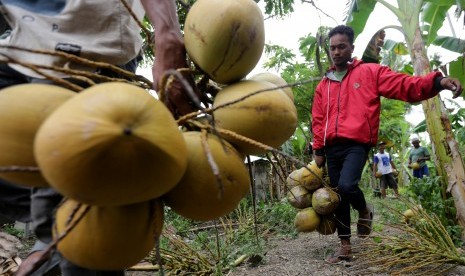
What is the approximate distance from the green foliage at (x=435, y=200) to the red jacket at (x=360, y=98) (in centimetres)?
79

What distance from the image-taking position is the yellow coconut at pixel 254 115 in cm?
88

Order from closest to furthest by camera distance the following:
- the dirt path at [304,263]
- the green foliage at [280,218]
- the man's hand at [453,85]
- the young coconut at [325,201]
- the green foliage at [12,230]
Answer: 1. the man's hand at [453,85]
2. the dirt path at [304,263]
3. the young coconut at [325,201]
4. the green foliage at [280,218]
5. the green foliage at [12,230]

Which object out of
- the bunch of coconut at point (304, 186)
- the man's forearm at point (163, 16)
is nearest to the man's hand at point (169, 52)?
→ the man's forearm at point (163, 16)

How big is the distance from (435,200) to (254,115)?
3.07 metres

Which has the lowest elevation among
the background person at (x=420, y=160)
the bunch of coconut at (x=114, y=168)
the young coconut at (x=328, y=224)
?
the background person at (x=420, y=160)

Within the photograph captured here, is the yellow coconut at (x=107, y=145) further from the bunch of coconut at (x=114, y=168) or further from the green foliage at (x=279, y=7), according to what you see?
the green foliage at (x=279, y=7)

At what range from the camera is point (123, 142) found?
58cm

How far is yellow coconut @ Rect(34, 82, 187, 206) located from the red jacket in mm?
2600

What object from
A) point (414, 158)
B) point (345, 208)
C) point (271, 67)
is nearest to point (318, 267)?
point (345, 208)

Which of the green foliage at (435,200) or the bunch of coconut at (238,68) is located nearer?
the bunch of coconut at (238,68)

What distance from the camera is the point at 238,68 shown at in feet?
3.18

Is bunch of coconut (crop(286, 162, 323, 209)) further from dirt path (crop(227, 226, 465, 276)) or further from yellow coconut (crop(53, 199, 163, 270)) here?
yellow coconut (crop(53, 199, 163, 270))

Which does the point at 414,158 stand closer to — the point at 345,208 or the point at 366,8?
the point at 366,8

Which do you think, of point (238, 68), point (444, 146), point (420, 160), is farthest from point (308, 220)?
point (420, 160)
